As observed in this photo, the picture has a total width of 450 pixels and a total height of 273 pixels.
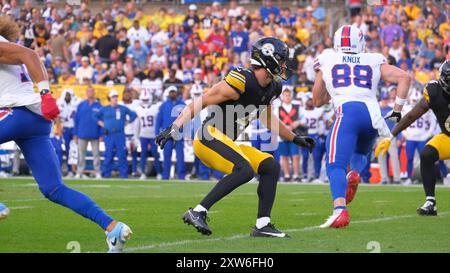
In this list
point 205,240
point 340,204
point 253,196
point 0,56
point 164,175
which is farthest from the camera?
point 164,175

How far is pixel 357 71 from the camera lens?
926cm

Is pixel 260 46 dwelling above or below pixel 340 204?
above

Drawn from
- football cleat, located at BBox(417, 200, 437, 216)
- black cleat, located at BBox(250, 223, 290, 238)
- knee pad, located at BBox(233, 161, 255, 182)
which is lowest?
football cleat, located at BBox(417, 200, 437, 216)

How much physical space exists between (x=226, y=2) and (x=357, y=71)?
15.9 meters

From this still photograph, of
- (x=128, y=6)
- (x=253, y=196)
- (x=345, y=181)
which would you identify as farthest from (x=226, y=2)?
(x=345, y=181)

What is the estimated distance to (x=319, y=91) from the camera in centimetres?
958

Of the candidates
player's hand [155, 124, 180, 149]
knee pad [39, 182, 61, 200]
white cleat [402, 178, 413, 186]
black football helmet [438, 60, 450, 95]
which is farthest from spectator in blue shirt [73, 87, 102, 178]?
knee pad [39, 182, 61, 200]

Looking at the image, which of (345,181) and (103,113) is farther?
(103,113)

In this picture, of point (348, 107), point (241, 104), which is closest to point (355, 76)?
point (348, 107)

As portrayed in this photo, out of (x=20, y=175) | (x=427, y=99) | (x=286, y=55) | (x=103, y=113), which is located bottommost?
(x=20, y=175)

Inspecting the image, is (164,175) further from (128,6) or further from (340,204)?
(340,204)

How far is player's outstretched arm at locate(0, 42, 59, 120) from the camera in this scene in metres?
6.71

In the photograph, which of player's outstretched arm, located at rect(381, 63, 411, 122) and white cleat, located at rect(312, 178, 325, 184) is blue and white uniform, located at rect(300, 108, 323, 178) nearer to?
white cleat, located at rect(312, 178, 325, 184)

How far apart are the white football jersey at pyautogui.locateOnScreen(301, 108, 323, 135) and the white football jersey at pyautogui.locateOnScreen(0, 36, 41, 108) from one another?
Answer: 12.2 meters
